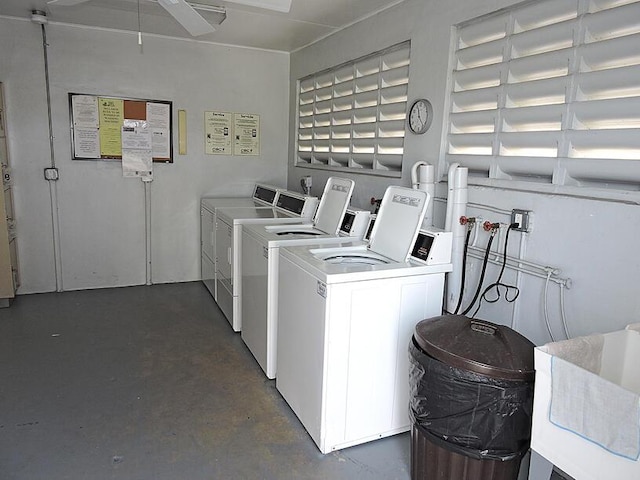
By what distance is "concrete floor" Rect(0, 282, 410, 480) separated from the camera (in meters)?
2.04

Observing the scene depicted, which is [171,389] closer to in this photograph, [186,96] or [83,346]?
[83,346]

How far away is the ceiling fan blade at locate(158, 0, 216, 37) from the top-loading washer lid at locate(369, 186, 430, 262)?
57.4 inches

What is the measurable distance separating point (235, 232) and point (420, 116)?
1.51m

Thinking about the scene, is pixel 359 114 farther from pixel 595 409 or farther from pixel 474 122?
pixel 595 409

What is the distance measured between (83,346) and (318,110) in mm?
2784

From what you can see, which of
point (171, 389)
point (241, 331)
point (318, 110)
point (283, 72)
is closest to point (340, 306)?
point (171, 389)

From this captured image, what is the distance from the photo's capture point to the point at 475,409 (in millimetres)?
1618

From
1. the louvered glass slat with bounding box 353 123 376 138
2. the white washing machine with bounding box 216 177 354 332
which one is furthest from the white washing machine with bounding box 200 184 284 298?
A: the louvered glass slat with bounding box 353 123 376 138

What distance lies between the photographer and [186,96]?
14.6 feet

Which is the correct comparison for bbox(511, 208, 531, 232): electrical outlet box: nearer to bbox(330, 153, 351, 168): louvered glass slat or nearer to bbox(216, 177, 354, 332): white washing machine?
bbox(216, 177, 354, 332): white washing machine

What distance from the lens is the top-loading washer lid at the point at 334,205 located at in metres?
3.08

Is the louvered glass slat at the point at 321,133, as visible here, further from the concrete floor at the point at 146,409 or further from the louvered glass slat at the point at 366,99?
the concrete floor at the point at 146,409

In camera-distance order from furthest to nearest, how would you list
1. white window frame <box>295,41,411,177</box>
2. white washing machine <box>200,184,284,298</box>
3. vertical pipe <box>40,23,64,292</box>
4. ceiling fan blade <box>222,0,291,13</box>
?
white washing machine <box>200,184,284,298</box> → vertical pipe <box>40,23,64,292</box> → white window frame <box>295,41,411,177</box> → ceiling fan blade <box>222,0,291,13</box>

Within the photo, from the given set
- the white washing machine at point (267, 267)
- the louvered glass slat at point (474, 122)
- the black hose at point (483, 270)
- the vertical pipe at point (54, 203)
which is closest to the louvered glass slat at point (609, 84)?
the louvered glass slat at point (474, 122)
